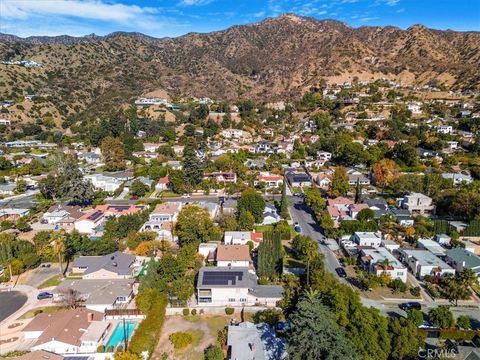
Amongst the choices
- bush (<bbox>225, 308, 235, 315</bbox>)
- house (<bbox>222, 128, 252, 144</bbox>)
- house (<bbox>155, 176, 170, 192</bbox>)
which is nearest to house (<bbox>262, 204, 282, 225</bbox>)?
bush (<bbox>225, 308, 235, 315</bbox>)

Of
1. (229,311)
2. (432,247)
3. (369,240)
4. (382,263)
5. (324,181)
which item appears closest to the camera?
(229,311)

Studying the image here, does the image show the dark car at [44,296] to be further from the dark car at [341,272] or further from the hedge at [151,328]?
the dark car at [341,272]

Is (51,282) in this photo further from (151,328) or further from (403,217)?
(403,217)

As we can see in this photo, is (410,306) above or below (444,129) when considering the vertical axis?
below

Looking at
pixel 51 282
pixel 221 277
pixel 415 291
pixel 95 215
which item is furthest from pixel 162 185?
pixel 415 291

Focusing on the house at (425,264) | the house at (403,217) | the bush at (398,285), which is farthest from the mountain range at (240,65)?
the bush at (398,285)

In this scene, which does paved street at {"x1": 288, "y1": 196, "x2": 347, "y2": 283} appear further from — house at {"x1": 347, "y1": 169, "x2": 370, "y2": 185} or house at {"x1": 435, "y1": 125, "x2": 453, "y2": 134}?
house at {"x1": 435, "y1": 125, "x2": 453, "y2": 134}

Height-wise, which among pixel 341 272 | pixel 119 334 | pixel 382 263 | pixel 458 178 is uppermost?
pixel 458 178
